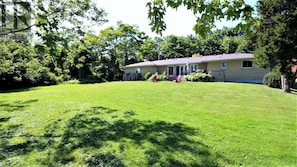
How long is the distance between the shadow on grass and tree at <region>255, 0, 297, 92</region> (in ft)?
33.8

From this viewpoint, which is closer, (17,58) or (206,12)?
(206,12)

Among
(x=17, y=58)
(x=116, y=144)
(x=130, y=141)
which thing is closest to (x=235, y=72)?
(x=17, y=58)

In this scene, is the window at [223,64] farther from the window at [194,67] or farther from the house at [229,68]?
the window at [194,67]

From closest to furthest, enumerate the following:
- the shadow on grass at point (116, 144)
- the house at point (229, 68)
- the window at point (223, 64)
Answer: the shadow on grass at point (116, 144) < the house at point (229, 68) < the window at point (223, 64)

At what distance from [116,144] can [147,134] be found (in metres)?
1.10

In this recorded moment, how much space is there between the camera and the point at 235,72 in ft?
86.6

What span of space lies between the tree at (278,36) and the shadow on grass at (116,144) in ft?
33.8

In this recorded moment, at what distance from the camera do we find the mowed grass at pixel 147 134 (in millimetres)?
5652

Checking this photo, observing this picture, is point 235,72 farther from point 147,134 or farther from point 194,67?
point 147,134

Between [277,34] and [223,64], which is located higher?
[277,34]

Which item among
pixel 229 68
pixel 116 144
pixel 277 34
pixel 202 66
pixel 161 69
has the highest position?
pixel 277 34

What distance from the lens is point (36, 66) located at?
15250mm

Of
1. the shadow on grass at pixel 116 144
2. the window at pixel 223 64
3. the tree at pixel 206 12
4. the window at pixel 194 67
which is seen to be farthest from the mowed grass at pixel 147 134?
the window at pixel 194 67

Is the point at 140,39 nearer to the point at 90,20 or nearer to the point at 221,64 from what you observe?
the point at 221,64
